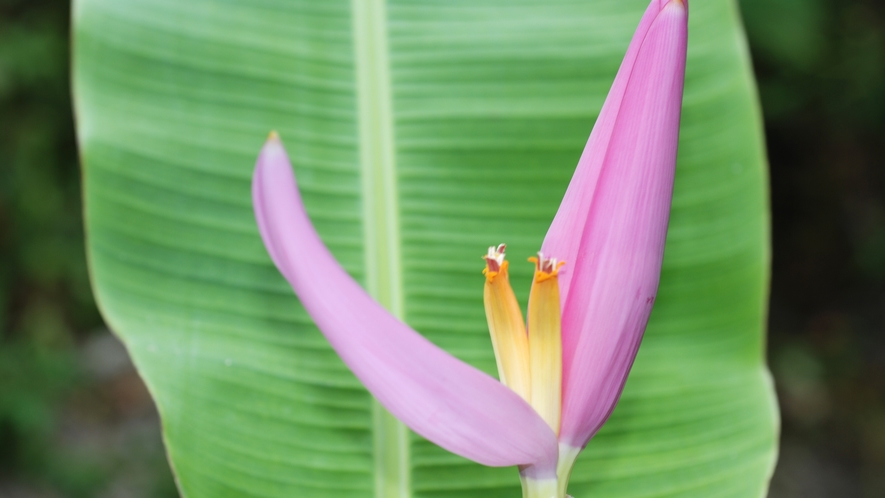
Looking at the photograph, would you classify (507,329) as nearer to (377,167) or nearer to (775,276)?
(377,167)

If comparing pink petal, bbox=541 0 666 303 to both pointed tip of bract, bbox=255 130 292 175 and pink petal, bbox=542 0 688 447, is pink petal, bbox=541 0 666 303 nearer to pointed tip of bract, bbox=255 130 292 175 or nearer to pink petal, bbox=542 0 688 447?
pink petal, bbox=542 0 688 447

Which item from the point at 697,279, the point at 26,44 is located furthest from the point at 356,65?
the point at 26,44

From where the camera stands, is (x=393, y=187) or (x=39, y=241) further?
(x=39, y=241)

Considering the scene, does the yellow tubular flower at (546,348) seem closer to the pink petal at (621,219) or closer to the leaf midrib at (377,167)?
the pink petal at (621,219)

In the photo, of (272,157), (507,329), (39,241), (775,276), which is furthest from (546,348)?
(775,276)

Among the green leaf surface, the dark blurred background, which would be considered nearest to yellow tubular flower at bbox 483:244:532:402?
the green leaf surface

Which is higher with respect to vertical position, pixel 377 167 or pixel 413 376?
pixel 377 167

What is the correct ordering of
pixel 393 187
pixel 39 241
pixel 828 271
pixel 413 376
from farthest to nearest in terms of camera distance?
pixel 828 271, pixel 39 241, pixel 393 187, pixel 413 376

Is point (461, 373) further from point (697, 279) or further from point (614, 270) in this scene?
point (697, 279)

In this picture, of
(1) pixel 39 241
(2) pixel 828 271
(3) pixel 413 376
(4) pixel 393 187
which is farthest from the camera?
(2) pixel 828 271
